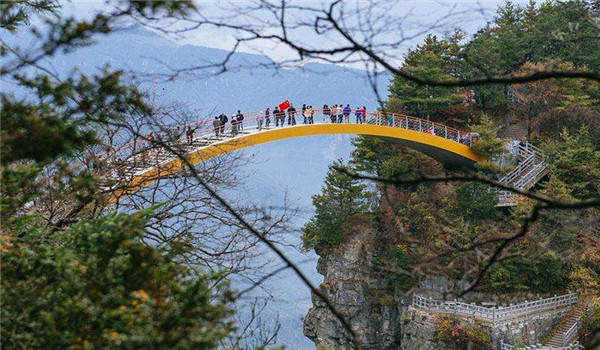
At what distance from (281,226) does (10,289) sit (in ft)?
14.9

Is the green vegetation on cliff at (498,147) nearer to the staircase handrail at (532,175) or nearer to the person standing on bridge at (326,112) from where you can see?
the staircase handrail at (532,175)

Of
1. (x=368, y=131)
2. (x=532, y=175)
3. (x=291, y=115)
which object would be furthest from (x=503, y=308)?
(x=291, y=115)

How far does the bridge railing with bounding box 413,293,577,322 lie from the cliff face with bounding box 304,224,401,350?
2.57 meters

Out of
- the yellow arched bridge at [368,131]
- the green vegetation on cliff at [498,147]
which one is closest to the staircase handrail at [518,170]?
the green vegetation on cliff at [498,147]

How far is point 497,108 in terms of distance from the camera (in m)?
23.6

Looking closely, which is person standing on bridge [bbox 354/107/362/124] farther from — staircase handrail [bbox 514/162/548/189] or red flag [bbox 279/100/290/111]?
staircase handrail [bbox 514/162/548/189]

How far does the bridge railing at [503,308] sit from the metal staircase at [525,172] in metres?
3.23

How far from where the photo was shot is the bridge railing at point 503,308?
16.4 m

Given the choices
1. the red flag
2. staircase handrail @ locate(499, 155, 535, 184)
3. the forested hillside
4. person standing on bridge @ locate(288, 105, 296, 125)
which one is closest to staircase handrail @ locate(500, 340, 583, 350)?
the forested hillside

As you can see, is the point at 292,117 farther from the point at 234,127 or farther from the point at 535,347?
the point at 535,347

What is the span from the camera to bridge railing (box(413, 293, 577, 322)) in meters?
16.4

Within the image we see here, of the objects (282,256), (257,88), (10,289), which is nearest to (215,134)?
(10,289)

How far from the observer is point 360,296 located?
20312 millimetres

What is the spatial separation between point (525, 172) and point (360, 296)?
19.2 feet
